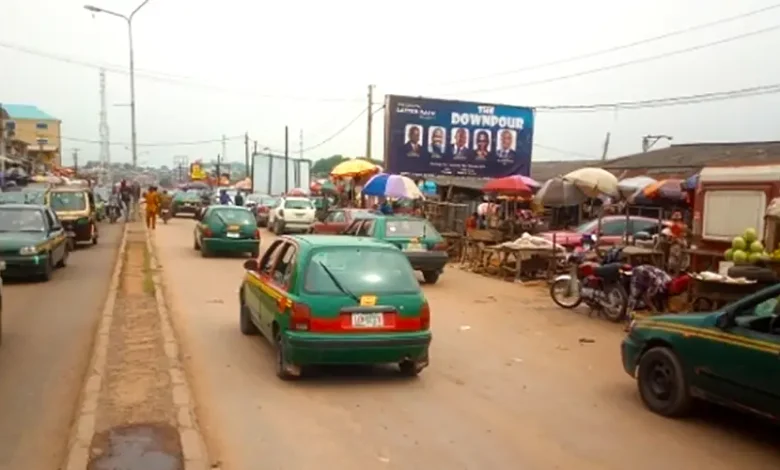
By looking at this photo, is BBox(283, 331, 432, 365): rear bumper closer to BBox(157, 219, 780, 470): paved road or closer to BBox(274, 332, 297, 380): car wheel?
BBox(274, 332, 297, 380): car wheel

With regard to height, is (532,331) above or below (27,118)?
below

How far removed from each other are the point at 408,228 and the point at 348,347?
971cm

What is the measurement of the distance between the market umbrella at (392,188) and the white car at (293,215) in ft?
21.4

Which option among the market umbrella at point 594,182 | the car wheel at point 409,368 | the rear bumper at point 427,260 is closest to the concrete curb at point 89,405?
the car wheel at point 409,368

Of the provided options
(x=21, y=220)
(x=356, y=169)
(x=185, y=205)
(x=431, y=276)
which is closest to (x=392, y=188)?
(x=356, y=169)

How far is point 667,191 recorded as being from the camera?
66.2 ft

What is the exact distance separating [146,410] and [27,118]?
11488 centimetres

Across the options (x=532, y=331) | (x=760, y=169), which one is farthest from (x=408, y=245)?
(x=760, y=169)

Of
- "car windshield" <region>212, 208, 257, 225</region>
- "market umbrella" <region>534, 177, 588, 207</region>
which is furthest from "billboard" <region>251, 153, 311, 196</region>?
"market umbrella" <region>534, 177, 588, 207</region>

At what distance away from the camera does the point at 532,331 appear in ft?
38.7

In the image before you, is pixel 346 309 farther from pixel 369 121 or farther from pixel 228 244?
pixel 369 121

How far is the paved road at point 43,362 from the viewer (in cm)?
602

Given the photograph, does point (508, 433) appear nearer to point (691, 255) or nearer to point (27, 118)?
point (691, 255)

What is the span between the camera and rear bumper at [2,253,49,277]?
48.4ft
